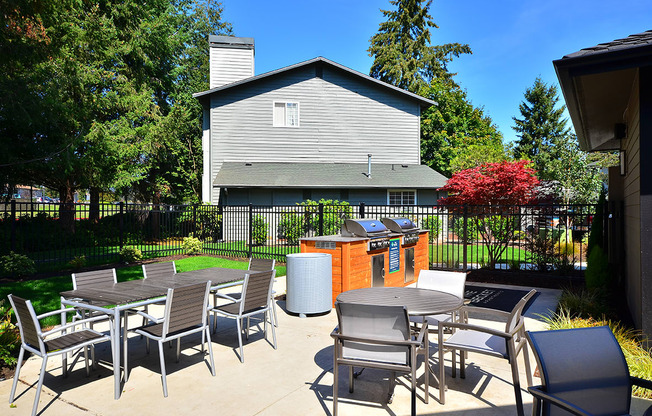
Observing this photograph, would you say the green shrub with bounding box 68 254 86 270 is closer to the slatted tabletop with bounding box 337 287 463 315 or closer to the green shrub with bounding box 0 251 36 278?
the green shrub with bounding box 0 251 36 278

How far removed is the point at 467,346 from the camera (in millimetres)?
3803

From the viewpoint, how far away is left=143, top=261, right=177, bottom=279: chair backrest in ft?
18.9

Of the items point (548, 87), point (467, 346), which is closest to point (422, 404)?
point (467, 346)

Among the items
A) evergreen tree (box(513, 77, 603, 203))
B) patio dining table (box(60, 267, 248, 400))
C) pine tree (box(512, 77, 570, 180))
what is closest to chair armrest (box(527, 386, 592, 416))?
patio dining table (box(60, 267, 248, 400))

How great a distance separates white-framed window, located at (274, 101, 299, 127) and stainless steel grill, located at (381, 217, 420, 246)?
12.5m

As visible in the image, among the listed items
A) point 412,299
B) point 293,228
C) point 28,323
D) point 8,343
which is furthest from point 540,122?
point 28,323

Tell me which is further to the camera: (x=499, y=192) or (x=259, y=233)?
(x=259, y=233)

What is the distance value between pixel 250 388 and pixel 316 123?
17.4m

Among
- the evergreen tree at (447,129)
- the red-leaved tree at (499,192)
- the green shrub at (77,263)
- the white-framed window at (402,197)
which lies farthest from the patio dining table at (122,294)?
the evergreen tree at (447,129)

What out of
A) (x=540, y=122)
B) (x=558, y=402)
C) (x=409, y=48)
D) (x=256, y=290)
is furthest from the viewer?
(x=540, y=122)

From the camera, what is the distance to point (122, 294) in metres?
4.54

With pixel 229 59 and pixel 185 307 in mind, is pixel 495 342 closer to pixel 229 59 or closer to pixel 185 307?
pixel 185 307

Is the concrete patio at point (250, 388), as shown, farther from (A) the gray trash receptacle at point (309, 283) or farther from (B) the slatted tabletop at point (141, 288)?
(A) the gray trash receptacle at point (309, 283)

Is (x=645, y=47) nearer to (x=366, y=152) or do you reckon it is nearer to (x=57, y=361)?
(x=57, y=361)
